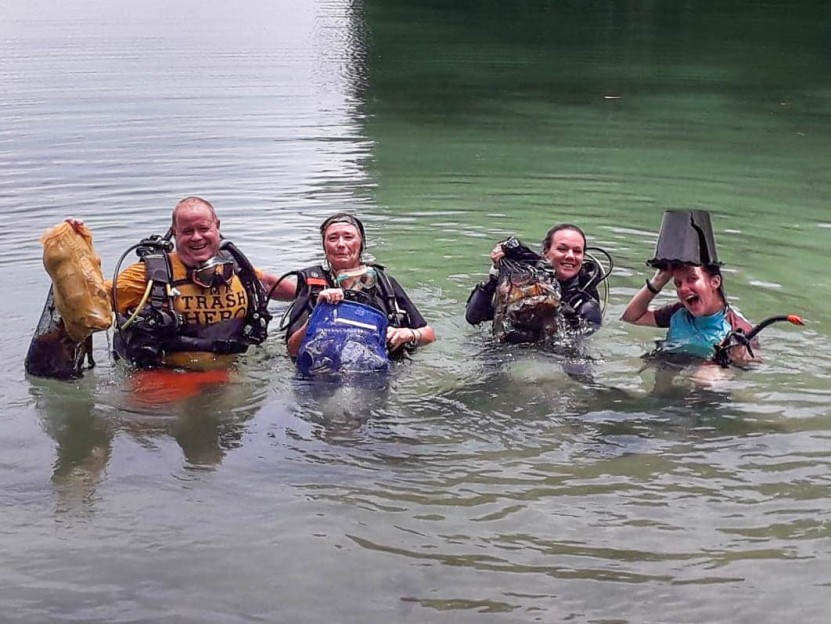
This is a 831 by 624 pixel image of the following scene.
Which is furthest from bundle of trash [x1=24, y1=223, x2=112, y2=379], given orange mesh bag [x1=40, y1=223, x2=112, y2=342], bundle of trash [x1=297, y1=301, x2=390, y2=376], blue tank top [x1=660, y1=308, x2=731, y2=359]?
blue tank top [x1=660, y1=308, x2=731, y2=359]

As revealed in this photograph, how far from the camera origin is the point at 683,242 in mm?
5785

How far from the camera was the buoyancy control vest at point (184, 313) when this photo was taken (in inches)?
243

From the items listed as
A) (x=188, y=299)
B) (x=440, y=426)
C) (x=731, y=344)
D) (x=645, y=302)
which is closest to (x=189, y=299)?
(x=188, y=299)

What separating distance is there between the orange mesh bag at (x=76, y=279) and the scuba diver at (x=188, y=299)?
0.35m

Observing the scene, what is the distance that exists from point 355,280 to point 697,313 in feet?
6.68

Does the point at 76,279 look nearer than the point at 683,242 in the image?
Yes

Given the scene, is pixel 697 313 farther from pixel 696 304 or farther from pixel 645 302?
pixel 645 302

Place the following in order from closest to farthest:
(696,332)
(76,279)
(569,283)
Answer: (76,279)
(696,332)
(569,283)

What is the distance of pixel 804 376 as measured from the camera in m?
6.25

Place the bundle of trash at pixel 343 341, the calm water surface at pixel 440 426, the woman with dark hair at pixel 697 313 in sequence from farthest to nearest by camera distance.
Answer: the bundle of trash at pixel 343 341
the woman with dark hair at pixel 697 313
the calm water surface at pixel 440 426

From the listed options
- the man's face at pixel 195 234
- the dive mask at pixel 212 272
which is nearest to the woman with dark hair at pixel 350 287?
the dive mask at pixel 212 272

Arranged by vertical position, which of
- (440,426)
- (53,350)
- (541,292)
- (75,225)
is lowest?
(440,426)

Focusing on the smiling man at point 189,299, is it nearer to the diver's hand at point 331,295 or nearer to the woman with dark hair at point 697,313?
the diver's hand at point 331,295

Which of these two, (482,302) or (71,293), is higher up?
(71,293)
